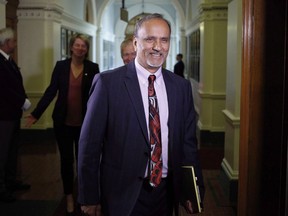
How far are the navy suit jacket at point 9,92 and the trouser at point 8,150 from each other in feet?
0.32

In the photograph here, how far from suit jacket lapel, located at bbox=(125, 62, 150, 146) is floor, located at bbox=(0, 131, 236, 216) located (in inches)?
87.0

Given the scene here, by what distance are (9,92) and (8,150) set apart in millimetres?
623

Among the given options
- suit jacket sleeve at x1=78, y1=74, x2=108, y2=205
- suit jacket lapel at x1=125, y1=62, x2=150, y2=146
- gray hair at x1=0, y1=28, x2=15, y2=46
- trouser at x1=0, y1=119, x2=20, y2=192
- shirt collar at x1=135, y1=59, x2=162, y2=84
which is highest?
gray hair at x1=0, y1=28, x2=15, y2=46

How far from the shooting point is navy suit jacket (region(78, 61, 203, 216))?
221cm

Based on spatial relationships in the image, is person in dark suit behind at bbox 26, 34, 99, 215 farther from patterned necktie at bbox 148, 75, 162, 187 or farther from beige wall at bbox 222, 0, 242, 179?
patterned necktie at bbox 148, 75, 162, 187

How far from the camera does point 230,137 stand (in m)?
4.89

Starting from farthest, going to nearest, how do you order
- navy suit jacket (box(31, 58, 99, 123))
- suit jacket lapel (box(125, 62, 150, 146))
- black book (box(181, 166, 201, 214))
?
navy suit jacket (box(31, 58, 99, 123)) → black book (box(181, 166, 201, 214)) → suit jacket lapel (box(125, 62, 150, 146))

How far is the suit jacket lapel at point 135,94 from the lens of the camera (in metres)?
2.20

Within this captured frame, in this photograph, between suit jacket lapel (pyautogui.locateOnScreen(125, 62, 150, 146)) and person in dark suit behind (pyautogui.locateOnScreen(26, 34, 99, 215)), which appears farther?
person in dark suit behind (pyautogui.locateOnScreen(26, 34, 99, 215))

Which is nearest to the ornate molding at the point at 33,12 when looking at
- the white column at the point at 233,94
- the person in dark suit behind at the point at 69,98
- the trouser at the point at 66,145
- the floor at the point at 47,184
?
the floor at the point at 47,184

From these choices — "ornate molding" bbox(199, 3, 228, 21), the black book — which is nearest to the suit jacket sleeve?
the black book

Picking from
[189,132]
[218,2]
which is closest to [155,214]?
[189,132]

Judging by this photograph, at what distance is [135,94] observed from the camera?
7.34ft

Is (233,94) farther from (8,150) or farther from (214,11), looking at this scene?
(214,11)
